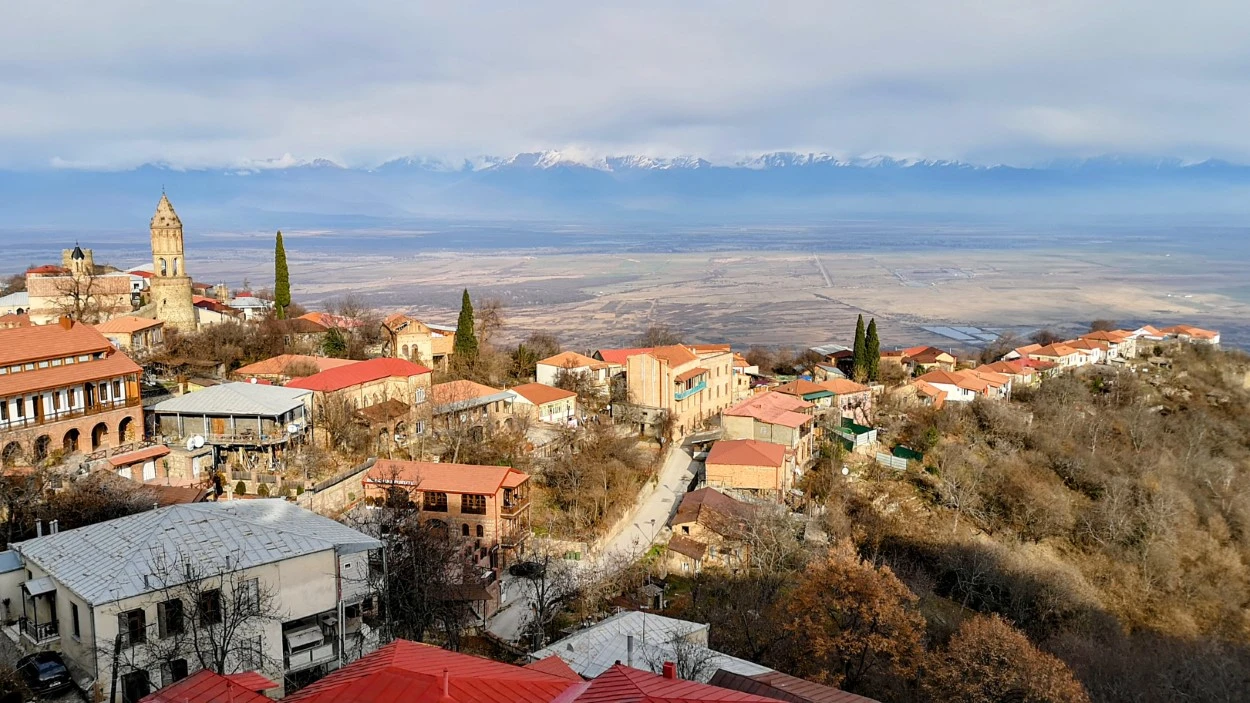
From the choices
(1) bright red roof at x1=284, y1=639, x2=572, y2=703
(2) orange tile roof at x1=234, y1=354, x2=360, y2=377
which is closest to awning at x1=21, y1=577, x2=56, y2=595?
(1) bright red roof at x1=284, y1=639, x2=572, y2=703

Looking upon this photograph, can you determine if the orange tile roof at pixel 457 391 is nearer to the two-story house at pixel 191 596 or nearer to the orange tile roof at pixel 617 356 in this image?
the orange tile roof at pixel 617 356

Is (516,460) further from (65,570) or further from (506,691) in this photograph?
(506,691)

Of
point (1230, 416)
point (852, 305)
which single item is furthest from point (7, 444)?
point (852, 305)

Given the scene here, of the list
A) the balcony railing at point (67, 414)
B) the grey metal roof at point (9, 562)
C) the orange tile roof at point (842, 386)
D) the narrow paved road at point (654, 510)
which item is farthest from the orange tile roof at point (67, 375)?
the orange tile roof at point (842, 386)

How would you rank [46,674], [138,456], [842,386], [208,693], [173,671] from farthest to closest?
[842,386]
[138,456]
[173,671]
[46,674]
[208,693]

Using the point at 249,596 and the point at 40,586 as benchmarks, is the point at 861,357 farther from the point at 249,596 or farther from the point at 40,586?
the point at 40,586

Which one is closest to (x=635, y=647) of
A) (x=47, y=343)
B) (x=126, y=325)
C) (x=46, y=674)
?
(x=46, y=674)

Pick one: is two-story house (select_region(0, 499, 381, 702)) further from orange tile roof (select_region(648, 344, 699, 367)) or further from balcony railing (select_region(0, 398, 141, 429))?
orange tile roof (select_region(648, 344, 699, 367))
